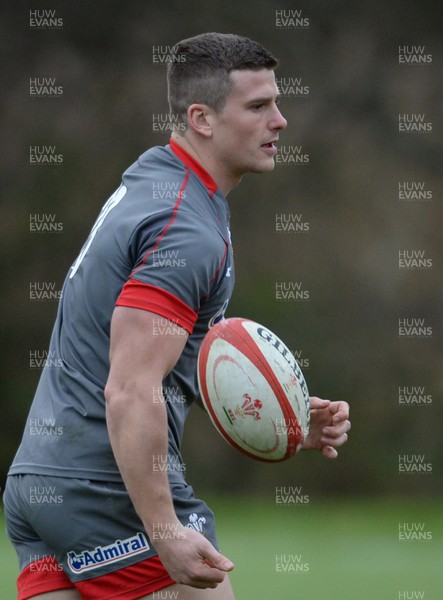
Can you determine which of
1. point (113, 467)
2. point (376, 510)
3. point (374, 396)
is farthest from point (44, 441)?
point (374, 396)

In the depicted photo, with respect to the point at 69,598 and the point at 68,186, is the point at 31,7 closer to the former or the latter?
the point at 68,186

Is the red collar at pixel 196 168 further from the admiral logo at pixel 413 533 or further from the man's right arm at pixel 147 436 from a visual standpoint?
the admiral logo at pixel 413 533

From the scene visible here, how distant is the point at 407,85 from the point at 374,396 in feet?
8.81

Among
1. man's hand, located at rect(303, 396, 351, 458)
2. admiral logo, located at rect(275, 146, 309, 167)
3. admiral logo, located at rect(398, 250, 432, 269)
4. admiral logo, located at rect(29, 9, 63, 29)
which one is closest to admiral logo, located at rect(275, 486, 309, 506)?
admiral logo, located at rect(398, 250, 432, 269)

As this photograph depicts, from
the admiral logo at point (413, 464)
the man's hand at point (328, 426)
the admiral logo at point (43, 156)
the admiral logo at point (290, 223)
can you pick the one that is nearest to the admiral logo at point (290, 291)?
the admiral logo at point (290, 223)

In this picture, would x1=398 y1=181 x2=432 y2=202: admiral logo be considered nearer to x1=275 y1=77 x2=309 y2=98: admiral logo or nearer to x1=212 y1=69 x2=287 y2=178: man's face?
x1=275 y1=77 x2=309 y2=98: admiral logo

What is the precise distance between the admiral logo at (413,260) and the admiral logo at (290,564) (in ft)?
12.6

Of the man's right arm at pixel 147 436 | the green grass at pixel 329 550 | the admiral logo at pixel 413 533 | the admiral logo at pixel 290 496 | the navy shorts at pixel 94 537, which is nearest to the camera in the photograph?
the man's right arm at pixel 147 436

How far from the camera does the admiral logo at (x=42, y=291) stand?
9.30 m

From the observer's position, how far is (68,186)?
9367mm

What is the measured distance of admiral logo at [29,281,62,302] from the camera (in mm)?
9305

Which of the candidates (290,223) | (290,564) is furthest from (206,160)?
(290,223)

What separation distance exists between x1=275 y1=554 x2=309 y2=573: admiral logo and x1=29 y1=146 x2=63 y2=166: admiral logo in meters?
4.68

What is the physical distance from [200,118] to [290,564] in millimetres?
3604
